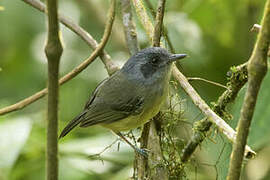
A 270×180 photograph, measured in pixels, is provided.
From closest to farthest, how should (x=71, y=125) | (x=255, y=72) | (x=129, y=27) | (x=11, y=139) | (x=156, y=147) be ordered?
1. (x=255, y=72)
2. (x=156, y=147)
3. (x=11, y=139)
4. (x=129, y=27)
5. (x=71, y=125)

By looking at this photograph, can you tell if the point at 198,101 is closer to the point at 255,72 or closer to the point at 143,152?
the point at 143,152

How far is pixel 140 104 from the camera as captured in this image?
403cm

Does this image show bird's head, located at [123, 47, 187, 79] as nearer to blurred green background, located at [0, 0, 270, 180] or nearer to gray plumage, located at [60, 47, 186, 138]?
gray plumage, located at [60, 47, 186, 138]

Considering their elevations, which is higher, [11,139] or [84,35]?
[84,35]

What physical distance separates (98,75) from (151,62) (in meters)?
1.83

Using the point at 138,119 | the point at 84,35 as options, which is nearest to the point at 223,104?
the point at 138,119

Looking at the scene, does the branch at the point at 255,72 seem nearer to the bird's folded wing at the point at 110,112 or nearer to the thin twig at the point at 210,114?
the thin twig at the point at 210,114

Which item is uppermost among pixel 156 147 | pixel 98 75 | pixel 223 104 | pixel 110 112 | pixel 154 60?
pixel 98 75

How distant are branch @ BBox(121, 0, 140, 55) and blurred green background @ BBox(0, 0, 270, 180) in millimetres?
144

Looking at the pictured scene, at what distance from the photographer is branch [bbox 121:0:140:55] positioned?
147 inches

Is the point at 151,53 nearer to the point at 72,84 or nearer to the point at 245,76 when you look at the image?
the point at 245,76

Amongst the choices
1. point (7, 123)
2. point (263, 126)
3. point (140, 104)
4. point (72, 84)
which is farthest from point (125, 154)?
point (72, 84)

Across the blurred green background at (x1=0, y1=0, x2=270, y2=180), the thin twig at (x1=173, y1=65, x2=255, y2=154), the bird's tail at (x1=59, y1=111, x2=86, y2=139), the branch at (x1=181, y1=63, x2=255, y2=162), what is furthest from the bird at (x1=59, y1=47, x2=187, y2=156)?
the thin twig at (x1=173, y1=65, x2=255, y2=154)

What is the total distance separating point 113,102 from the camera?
13.8ft
